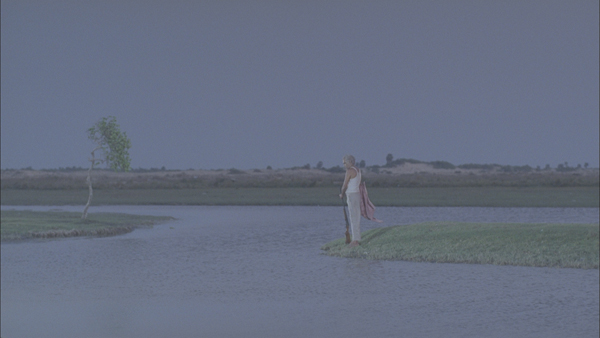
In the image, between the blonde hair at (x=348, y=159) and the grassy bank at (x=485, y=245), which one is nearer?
the grassy bank at (x=485, y=245)

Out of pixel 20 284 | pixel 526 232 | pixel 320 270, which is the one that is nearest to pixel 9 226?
pixel 20 284

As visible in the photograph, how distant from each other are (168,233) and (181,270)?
1059cm

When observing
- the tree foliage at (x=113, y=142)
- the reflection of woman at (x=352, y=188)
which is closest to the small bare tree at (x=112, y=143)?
the tree foliage at (x=113, y=142)

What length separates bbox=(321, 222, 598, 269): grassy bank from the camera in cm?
1411

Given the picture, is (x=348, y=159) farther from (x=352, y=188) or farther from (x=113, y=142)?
(x=113, y=142)

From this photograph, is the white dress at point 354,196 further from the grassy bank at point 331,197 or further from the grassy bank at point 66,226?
the grassy bank at point 331,197

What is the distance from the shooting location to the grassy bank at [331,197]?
44.9m

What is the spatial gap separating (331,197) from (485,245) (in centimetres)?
3552

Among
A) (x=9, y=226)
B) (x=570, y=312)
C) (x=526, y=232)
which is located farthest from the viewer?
(x=9, y=226)

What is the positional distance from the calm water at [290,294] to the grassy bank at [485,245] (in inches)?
23.8

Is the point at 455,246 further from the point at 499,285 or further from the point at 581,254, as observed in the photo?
the point at 499,285

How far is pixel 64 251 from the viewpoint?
1911 centimetres

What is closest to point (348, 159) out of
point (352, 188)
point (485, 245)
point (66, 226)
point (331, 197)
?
point (352, 188)

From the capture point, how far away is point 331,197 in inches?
2005
